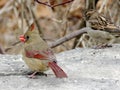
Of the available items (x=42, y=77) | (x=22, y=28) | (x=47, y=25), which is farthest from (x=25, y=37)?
(x=47, y=25)

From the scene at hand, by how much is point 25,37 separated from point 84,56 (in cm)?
98

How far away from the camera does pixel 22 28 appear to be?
775cm

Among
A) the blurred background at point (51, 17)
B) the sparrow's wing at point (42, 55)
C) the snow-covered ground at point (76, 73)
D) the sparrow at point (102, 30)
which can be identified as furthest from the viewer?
the blurred background at point (51, 17)

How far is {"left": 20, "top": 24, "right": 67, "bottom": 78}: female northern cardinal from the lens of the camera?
16.0ft

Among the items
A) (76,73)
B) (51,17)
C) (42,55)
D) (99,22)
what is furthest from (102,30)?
(42,55)

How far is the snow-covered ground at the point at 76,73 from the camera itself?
15.8ft

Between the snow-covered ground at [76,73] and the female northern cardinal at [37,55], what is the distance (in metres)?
0.13

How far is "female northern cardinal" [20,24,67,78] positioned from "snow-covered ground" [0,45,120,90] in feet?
0.42

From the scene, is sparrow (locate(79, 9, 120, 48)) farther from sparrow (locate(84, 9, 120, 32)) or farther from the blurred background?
the blurred background

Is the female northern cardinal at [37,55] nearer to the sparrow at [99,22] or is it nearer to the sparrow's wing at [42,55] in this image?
the sparrow's wing at [42,55]

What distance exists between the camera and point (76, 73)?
5.24 m

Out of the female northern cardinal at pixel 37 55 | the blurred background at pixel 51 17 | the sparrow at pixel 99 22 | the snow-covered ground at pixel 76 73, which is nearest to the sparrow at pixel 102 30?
the sparrow at pixel 99 22

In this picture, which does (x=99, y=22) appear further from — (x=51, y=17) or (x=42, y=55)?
(x=42, y=55)

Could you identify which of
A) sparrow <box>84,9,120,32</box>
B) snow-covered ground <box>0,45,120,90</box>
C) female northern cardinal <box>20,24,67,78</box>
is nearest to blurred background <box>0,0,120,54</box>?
sparrow <box>84,9,120,32</box>
